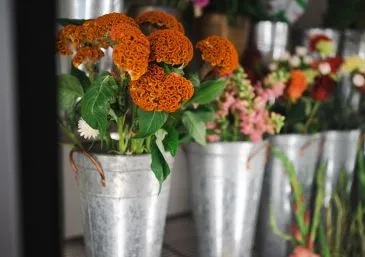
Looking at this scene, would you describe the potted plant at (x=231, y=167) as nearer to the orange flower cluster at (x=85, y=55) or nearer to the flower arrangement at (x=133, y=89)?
the flower arrangement at (x=133, y=89)

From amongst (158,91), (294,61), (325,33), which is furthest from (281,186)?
(158,91)

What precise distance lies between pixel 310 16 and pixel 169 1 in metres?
0.51

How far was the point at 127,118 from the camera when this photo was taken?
0.65m

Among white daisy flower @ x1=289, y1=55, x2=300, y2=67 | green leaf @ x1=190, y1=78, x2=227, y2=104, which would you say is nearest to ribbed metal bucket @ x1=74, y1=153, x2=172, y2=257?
green leaf @ x1=190, y1=78, x2=227, y2=104

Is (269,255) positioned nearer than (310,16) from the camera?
Yes

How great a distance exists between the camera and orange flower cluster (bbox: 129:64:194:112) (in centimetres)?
54

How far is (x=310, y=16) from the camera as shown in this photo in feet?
4.15

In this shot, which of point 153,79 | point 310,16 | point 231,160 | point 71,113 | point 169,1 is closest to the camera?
point 153,79

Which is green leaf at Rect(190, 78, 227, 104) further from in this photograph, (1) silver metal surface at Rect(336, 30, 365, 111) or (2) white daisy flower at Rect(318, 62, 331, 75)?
(1) silver metal surface at Rect(336, 30, 365, 111)

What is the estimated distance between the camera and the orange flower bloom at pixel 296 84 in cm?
88

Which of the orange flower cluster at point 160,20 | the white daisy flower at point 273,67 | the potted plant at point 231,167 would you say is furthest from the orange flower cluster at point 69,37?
the white daisy flower at point 273,67

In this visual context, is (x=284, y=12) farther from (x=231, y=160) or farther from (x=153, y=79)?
(x=153, y=79)

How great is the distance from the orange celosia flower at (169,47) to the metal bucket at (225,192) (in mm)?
249

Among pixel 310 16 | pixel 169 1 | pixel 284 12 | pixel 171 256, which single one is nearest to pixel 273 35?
pixel 284 12
